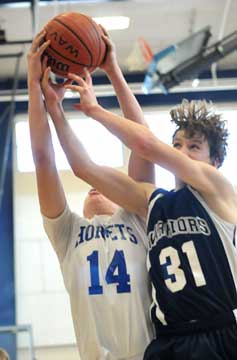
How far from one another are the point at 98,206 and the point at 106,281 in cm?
37

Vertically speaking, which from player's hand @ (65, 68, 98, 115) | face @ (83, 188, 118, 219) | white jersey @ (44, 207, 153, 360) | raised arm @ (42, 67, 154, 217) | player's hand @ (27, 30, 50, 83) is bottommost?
white jersey @ (44, 207, 153, 360)

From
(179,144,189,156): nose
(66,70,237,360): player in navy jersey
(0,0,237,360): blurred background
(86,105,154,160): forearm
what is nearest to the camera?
(66,70,237,360): player in navy jersey

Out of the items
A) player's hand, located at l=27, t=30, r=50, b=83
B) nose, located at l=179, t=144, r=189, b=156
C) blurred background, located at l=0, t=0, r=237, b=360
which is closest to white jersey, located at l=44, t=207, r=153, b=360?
nose, located at l=179, t=144, r=189, b=156

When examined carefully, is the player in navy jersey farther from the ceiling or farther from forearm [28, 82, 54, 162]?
the ceiling

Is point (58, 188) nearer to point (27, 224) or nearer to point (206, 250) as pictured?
point (206, 250)

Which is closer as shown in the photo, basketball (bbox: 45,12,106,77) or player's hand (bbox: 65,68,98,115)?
player's hand (bbox: 65,68,98,115)

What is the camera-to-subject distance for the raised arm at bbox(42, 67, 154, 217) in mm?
1906

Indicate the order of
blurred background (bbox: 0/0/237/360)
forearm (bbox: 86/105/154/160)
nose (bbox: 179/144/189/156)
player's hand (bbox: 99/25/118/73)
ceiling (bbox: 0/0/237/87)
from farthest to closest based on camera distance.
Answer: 1. blurred background (bbox: 0/0/237/360)
2. ceiling (bbox: 0/0/237/87)
3. player's hand (bbox: 99/25/118/73)
4. nose (bbox: 179/144/189/156)
5. forearm (bbox: 86/105/154/160)

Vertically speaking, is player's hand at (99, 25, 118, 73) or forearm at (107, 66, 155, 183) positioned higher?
player's hand at (99, 25, 118, 73)

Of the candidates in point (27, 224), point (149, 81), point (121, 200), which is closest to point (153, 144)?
point (121, 200)

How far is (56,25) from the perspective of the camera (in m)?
1.98

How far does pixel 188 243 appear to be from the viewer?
1.70 metres

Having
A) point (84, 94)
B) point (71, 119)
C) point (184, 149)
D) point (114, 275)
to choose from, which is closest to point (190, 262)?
point (114, 275)

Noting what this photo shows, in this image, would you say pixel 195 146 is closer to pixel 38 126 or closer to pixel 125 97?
pixel 125 97
